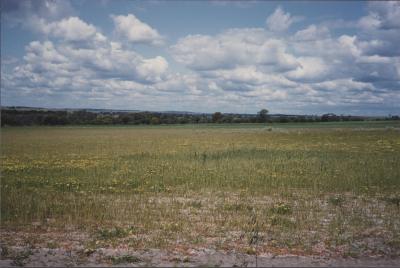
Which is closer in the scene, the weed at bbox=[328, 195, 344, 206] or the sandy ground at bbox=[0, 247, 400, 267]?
the sandy ground at bbox=[0, 247, 400, 267]

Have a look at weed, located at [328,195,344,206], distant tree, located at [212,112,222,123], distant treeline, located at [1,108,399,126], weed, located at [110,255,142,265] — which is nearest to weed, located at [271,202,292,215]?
weed, located at [328,195,344,206]

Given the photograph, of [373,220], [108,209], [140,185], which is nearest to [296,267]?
[373,220]

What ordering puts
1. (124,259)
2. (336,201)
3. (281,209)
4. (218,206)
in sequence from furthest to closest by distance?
1. (336,201)
2. (218,206)
3. (281,209)
4. (124,259)

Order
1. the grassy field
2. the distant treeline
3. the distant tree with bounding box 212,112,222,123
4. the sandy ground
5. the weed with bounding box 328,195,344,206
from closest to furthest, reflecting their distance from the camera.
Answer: the sandy ground < the grassy field < the weed with bounding box 328,195,344,206 < the distant treeline < the distant tree with bounding box 212,112,222,123

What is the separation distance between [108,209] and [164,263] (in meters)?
4.96

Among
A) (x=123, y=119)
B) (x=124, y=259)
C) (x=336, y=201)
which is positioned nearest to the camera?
(x=124, y=259)

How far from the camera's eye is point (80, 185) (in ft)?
52.5

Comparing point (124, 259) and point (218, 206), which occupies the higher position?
point (124, 259)

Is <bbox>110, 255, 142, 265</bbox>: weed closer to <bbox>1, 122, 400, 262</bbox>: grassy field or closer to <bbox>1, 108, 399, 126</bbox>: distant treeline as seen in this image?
<bbox>1, 122, 400, 262</bbox>: grassy field

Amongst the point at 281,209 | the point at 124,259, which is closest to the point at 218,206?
the point at 281,209

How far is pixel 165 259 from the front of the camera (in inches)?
289

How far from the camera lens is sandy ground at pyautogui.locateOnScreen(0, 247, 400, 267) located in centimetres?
711

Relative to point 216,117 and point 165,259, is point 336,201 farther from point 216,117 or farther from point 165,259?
point 216,117

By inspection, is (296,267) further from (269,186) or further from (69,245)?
(269,186)
